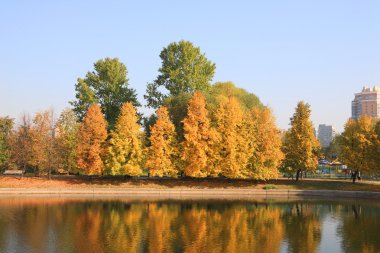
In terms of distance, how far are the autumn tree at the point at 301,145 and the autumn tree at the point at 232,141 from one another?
7.44 meters

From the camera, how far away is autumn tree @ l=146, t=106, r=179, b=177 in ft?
230

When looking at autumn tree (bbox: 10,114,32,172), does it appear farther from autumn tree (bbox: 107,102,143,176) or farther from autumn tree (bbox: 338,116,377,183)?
autumn tree (bbox: 338,116,377,183)

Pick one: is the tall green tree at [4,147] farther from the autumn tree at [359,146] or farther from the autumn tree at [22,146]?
the autumn tree at [359,146]

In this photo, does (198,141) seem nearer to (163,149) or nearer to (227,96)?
(163,149)

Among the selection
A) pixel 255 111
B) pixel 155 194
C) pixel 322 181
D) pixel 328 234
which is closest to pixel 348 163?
pixel 322 181

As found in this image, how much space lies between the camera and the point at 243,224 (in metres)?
41.6

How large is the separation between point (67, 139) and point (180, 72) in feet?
87.1

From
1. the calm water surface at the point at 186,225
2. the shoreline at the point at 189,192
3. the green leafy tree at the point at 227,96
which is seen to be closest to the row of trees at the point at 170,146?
the green leafy tree at the point at 227,96

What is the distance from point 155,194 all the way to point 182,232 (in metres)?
28.5

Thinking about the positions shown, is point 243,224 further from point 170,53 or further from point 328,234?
point 170,53

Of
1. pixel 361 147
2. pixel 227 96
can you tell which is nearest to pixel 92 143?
pixel 227 96

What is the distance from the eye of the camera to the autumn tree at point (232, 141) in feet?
228

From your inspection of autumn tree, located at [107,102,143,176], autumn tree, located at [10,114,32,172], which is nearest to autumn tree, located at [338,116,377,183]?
autumn tree, located at [107,102,143,176]

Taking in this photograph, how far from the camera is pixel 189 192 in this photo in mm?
66188
